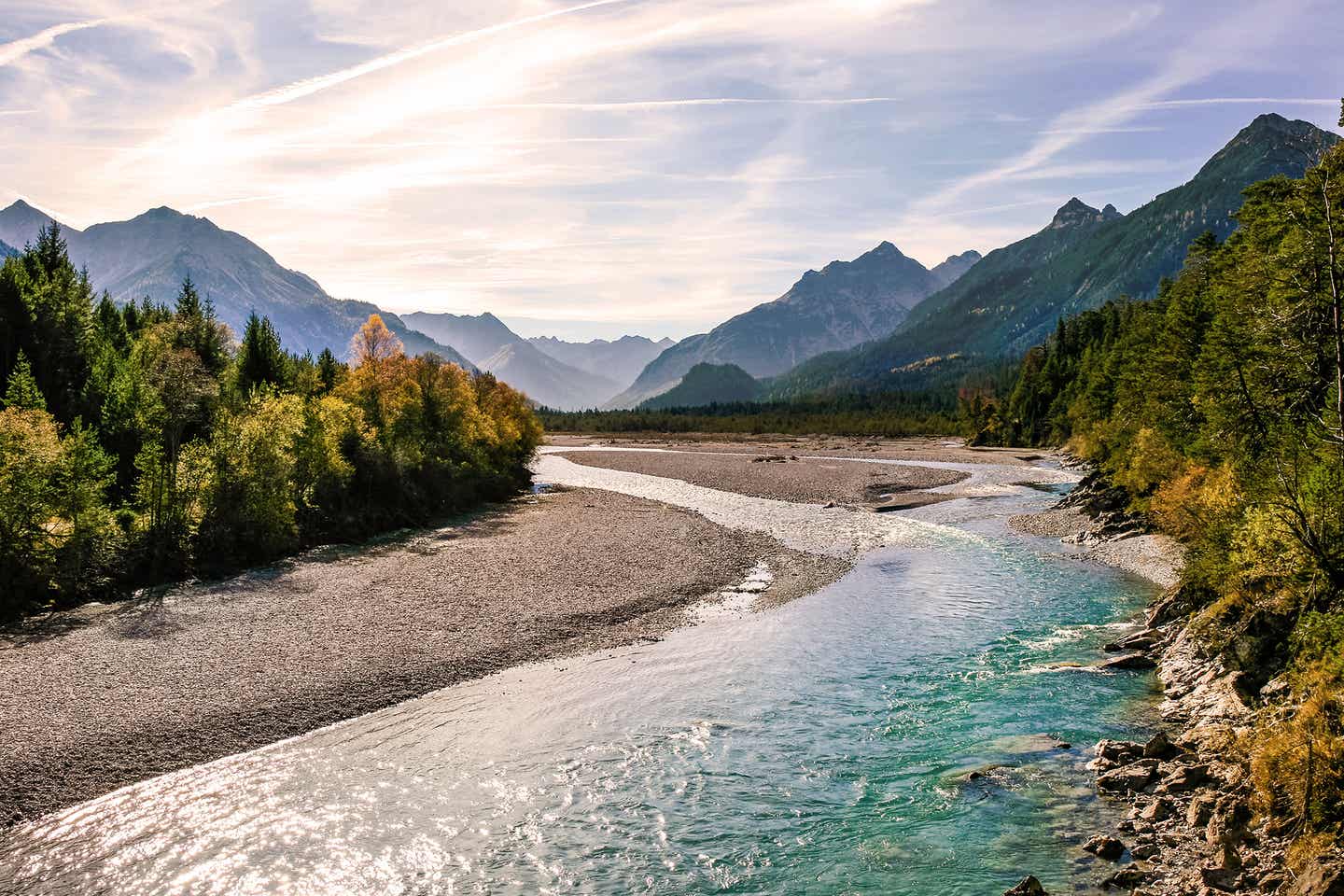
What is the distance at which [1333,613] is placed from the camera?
17.0 metres

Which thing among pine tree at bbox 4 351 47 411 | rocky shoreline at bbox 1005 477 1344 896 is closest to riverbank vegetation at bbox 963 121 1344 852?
rocky shoreline at bbox 1005 477 1344 896

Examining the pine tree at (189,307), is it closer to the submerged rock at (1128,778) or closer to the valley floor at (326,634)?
the valley floor at (326,634)

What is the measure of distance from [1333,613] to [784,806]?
535 inches

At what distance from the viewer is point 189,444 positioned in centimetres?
4119

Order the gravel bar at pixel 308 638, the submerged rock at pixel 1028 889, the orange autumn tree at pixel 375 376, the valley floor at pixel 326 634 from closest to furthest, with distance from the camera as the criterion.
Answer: the submerged rock at pixel 1028 889 → the gravel bar at pixel 308 638 → the valley floor at pixel 326 634 → the orange autumn tree at pixel 375 376

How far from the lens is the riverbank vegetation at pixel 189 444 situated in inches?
1271

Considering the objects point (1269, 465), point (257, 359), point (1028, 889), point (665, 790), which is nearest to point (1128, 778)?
point (1028, 889)

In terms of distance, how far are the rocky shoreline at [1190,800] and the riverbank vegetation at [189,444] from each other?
38.1 m

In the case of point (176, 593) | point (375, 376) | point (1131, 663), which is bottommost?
point (1131, 663)

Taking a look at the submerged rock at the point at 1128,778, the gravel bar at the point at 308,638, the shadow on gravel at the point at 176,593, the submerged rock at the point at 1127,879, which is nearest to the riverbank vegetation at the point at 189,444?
the shadow on gravel at the point at 176,593

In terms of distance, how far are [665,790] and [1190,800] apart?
1123cm

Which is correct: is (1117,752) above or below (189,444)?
below

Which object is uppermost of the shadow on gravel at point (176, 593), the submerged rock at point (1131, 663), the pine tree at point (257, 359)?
the pine tree at point (257, 359)

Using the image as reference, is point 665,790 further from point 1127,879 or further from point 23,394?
point 23,394
